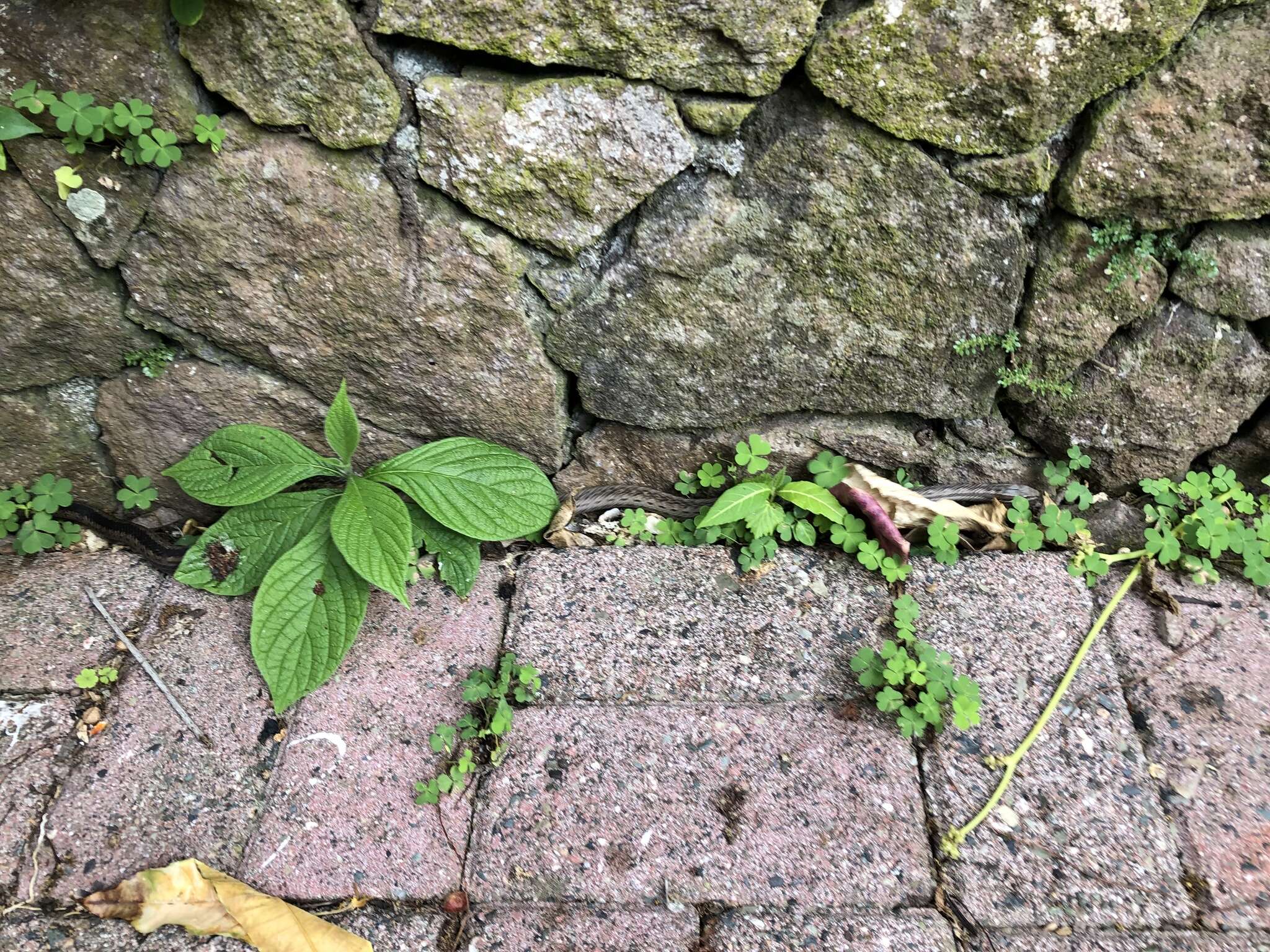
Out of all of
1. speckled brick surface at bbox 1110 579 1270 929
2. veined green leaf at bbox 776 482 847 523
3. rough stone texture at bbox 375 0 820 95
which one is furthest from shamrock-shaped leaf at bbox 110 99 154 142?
speckled brick surface at bbox 1110 579 1270 929

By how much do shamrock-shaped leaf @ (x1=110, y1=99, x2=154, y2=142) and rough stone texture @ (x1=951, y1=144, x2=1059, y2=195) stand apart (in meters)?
1.81

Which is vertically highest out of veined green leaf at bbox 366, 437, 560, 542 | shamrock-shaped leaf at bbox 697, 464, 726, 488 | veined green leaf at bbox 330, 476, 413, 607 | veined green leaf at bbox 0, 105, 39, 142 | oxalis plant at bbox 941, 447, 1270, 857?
veined green leaf at bbox 0, 105, 39, 142

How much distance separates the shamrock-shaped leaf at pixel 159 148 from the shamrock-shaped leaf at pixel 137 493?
99cm

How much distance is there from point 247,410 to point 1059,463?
236 centimetres

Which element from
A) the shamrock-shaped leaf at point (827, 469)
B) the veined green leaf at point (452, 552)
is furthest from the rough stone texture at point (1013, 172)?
the veined green leaf at point (452, 552)

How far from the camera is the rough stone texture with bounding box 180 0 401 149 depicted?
1.70 meters

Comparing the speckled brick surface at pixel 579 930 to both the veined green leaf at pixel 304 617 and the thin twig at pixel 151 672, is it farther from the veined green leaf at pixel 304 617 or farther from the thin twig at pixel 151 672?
the thin twig at pixel 151 672

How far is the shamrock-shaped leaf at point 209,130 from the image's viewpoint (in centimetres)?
182

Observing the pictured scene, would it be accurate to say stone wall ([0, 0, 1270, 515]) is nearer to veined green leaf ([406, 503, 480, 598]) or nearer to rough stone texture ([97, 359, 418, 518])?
rough stone texture ([97, 359, 418, 518])

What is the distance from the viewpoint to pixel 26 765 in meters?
1.93

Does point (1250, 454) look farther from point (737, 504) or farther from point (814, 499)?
point (737, 504)

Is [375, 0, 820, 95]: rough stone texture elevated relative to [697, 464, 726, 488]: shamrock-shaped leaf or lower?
elevated

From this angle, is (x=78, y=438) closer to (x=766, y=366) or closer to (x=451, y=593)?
(x=451, y=593)

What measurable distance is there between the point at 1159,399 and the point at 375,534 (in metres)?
2.12
